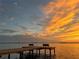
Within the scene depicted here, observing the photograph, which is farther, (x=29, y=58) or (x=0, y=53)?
(x=29, y=58)

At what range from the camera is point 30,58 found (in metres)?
60.0

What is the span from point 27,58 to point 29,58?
671 mm

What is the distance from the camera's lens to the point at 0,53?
1396 inches

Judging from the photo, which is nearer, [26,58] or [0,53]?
[0,53]

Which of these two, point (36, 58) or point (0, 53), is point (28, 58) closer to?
point (36, 58)

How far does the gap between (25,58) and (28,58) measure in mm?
1054

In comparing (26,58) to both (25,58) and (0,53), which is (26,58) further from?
(0,53)

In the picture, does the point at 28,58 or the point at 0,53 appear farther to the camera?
the point at 28,58

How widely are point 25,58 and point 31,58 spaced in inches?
74.3

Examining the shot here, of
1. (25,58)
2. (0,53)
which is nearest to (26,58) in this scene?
(25,58)

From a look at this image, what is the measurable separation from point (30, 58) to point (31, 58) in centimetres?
98

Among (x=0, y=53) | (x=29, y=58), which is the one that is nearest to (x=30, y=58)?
(x=29, y=58)

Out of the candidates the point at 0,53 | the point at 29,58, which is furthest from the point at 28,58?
the point at 0,53

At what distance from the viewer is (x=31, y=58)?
5906 centimetres
